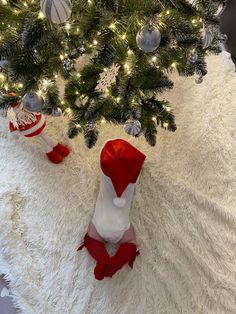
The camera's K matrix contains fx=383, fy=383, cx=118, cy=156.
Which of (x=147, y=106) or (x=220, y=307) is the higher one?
A: (x=147, y=106)

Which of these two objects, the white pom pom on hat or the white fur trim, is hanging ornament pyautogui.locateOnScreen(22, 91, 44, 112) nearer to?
the white fur trim

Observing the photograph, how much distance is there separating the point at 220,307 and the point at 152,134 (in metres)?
0.58

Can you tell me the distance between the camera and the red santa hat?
1195mm

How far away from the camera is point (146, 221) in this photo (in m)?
1.33

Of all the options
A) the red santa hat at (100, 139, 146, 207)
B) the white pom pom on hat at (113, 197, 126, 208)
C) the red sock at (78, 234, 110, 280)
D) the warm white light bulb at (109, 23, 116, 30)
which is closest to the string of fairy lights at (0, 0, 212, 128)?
the warm white light bulb at (109, 23, 116, 30)

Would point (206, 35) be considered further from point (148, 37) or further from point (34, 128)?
point (34, 128)

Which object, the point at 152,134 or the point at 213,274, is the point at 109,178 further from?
the point at 213,274

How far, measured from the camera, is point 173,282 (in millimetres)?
1225

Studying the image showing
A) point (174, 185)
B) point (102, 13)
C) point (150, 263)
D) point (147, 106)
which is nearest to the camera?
point (102, 13)

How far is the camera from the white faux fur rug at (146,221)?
121 centimetres

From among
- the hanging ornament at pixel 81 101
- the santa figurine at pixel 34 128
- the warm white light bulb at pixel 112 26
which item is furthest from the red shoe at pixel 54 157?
the warm white light bulb at pixel 112 26

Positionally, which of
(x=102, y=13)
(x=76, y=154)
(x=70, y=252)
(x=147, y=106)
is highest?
(x=102, y=13)

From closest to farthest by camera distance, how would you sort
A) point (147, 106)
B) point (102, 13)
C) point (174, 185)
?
point (102, 13), point (147, 106), point (174, 185)

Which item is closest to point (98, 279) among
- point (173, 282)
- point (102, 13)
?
point (173, 282)
